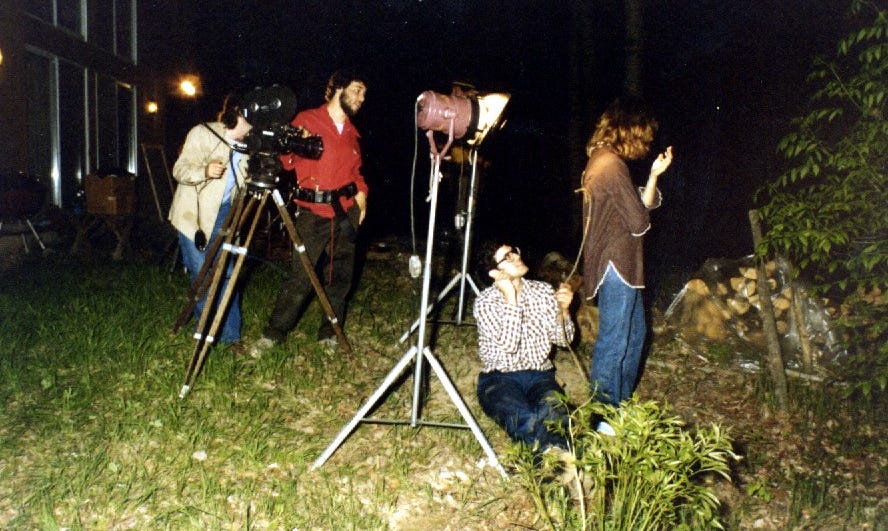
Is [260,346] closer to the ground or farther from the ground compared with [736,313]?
closer to the ground

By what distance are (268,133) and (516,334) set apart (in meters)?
1.90

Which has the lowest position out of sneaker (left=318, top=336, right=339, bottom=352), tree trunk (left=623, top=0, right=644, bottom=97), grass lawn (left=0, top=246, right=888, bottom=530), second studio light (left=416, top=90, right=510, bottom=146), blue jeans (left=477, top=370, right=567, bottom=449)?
grass lawn (left=0, top=246, right=888, bottom=530)

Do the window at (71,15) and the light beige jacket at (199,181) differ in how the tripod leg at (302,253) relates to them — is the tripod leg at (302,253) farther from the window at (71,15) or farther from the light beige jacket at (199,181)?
the window at (71,15)

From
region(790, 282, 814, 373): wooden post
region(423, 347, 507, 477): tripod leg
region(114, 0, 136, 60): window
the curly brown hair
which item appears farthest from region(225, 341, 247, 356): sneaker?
region(114, 0, 136, 60): window

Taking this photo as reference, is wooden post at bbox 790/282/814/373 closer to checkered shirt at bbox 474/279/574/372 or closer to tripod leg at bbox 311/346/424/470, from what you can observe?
checkered shirt at bbox 474/279/574/372

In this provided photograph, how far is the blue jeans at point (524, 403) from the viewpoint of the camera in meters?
3.27

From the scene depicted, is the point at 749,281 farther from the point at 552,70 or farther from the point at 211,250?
the point at 552,70

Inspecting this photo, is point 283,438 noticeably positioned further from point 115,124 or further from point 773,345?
point 115,124

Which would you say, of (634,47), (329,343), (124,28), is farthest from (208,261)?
(124,28)

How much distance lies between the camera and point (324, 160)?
4.27 m

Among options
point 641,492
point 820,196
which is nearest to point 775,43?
point 820,196

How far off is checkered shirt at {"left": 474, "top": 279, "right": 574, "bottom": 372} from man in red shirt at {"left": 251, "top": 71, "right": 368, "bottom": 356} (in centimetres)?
131

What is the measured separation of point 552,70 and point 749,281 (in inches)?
441

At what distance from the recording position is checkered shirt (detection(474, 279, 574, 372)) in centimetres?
363
